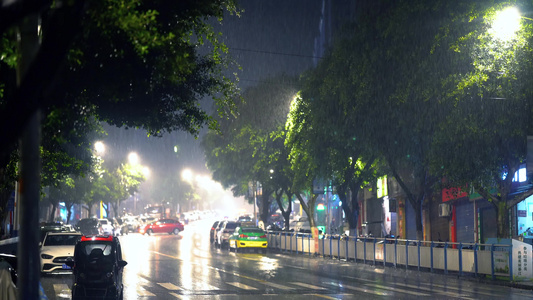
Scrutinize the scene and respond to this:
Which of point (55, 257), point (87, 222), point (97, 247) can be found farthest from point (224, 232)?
point (97, 247)

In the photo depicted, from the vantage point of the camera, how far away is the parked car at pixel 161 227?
7631cm

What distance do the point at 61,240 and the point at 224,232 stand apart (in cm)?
2405

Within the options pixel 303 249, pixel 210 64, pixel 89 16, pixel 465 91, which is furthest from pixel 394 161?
pixel 89 16

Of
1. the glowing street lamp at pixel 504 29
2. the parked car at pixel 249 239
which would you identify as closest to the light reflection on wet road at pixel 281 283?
the glowing street lamp at pixel 504 29

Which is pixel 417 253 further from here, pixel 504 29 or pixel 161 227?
pixel 161 227

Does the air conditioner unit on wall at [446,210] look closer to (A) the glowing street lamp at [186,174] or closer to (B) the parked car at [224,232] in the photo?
(B) the parked car at [224,232]

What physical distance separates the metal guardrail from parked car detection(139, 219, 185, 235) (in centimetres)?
3300

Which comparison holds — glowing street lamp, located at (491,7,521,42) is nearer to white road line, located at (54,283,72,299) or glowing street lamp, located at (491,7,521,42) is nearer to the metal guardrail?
the metal guardrail

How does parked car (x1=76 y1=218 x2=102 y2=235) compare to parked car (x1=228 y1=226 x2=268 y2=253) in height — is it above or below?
above

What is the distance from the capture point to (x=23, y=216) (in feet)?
→ 21.5

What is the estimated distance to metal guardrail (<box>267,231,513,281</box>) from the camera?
24664mm

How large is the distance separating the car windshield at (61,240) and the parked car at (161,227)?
4977 cm

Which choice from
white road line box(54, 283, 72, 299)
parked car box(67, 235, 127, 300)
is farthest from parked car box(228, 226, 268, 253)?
parked car box(67, 235, 127, 300)

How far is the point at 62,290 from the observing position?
20797 mm
